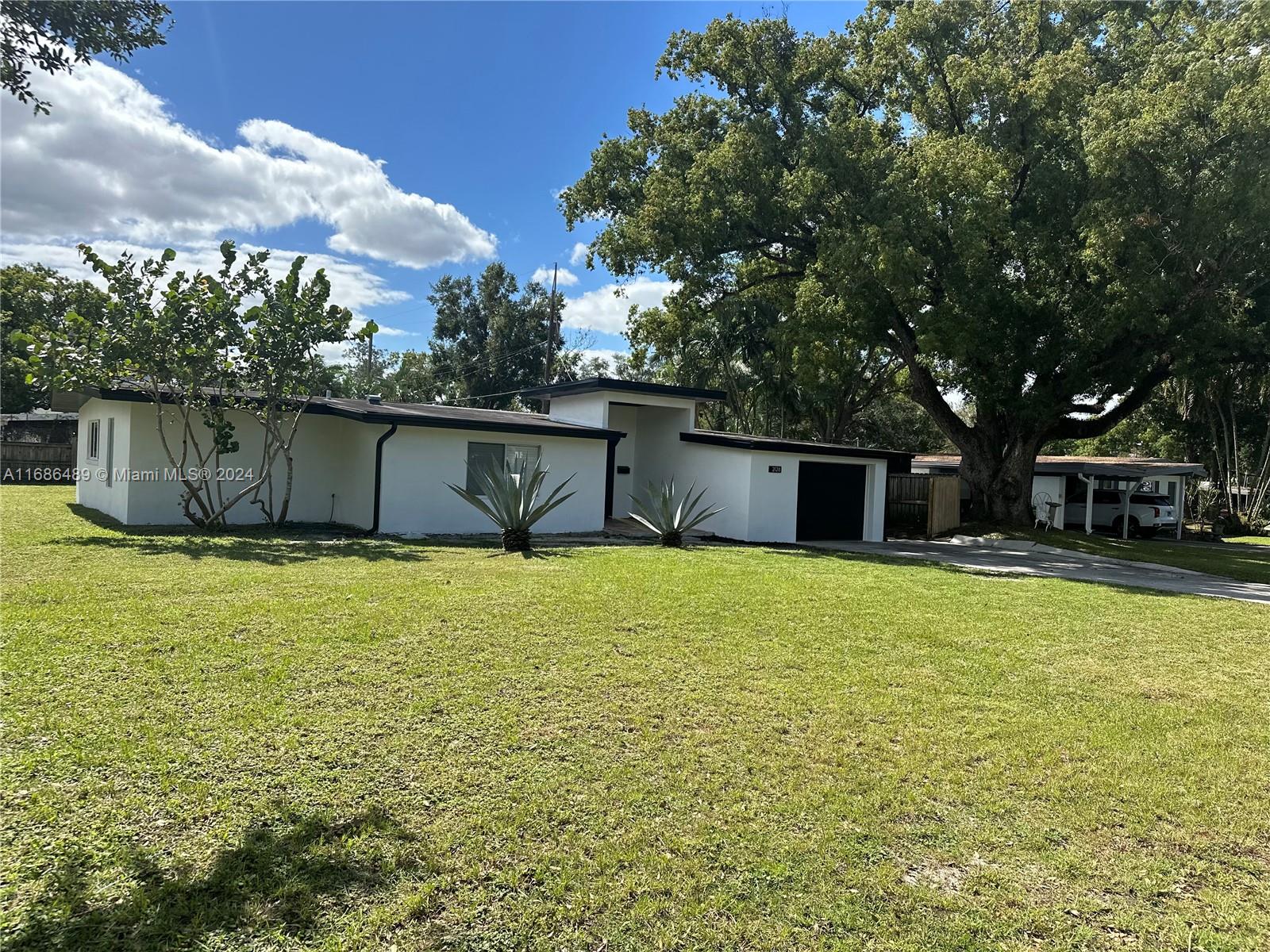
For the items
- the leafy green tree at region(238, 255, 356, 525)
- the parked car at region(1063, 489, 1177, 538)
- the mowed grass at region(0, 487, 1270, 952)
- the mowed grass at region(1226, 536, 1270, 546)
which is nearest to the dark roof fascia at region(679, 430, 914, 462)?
the leafy green tree at region(238, 255, 356, 525)

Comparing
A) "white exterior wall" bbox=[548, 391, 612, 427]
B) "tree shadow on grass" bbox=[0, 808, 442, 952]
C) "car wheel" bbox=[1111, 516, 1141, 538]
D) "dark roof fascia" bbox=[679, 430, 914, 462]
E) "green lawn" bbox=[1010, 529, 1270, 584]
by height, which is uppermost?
"white exterior wall" bbox=[548, 391, 612, 427]

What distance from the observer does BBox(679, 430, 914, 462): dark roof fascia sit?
16594 millimetres

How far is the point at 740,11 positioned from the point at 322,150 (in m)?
11.7

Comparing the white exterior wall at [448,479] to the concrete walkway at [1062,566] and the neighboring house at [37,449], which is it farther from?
the neighboring house at [37,449]

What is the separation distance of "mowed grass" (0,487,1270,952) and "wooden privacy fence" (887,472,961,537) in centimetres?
1350

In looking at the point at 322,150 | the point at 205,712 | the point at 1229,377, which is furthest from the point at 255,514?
the point at 1229,377

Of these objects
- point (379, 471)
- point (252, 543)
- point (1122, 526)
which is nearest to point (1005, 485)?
point (1122, 526)

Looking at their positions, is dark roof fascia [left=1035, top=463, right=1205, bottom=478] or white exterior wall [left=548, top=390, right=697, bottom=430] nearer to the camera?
white exterior wall [left=548, top=390, right=697, bottom=430]

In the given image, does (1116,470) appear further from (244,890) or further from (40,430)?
(40,430)

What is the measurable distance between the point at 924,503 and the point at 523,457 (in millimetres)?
14181

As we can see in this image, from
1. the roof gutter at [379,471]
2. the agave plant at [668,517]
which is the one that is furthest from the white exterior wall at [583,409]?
the roof gutter at [379,471]

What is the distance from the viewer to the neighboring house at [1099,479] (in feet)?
76.4

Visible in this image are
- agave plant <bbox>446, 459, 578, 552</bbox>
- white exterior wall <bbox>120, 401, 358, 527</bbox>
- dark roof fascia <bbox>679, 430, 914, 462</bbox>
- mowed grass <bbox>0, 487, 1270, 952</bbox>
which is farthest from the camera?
dark roof fascia <bbox>679, 430, 914, 462</bbox>

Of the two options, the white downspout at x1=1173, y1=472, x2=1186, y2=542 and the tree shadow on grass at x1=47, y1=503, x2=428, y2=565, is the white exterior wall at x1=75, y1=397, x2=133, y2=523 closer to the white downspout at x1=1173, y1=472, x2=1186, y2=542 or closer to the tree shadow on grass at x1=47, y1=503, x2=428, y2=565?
the tree shadow on grass at x1=47, y1=503, x2=428, y2=565
